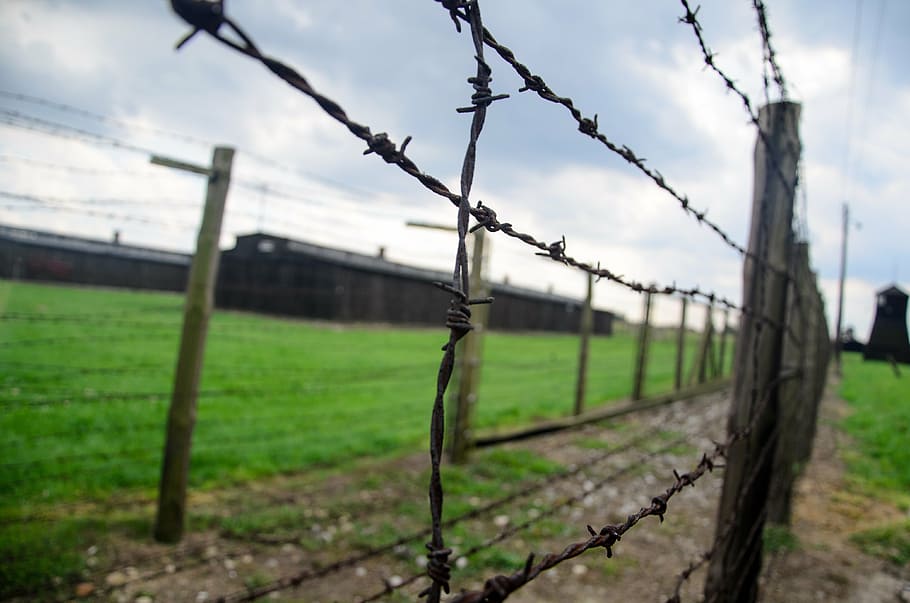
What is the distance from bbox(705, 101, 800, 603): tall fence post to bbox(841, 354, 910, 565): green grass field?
272 centimetres

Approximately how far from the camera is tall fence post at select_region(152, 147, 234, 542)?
12.4ft

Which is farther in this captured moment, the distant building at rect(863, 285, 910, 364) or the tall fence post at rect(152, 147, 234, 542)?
the distant building at rect(863, 285, 910, 364)

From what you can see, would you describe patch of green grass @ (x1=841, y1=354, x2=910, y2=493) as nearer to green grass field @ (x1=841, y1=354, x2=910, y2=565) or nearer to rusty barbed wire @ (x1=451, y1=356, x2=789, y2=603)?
green grass field @ (x1=841, y1=354, x2=910, y2=565)

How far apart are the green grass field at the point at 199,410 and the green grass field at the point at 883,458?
368 centimetres

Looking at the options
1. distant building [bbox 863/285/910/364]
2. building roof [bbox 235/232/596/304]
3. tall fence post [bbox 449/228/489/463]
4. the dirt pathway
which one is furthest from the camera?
building roof [bbox 235/232/596/304]

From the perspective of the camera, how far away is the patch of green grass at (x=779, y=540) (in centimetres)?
439

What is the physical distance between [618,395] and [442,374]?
10785 millimetres

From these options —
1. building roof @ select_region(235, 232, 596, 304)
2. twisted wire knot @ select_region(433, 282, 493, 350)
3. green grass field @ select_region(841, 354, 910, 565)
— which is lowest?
green grass field @ select_region(841, 354, 910, 565)

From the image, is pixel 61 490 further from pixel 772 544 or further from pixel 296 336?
pixel 296 336

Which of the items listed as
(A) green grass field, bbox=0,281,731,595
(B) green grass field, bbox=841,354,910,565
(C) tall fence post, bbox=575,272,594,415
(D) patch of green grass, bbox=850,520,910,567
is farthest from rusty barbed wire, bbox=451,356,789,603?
(C) tall fence post, bbox=575,272,594,415

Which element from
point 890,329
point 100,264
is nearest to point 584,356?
point 890,329

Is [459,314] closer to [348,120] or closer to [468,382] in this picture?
[348,120]

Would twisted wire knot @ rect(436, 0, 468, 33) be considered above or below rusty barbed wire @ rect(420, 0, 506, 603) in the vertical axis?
above

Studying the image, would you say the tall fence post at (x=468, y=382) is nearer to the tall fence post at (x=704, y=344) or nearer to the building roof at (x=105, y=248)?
the tall fence post at (x=704, y=344)
